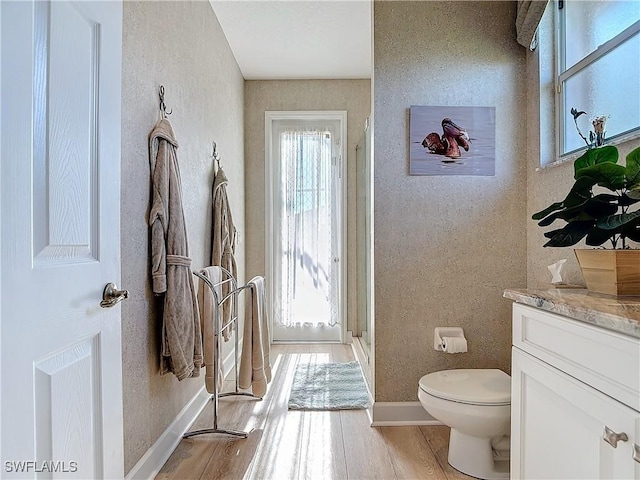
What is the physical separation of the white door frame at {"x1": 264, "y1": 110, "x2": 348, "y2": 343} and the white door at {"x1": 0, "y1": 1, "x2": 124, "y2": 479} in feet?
9.84

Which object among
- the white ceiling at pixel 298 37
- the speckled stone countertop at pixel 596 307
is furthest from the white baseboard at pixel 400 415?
the white ceiling at pixel 298 37

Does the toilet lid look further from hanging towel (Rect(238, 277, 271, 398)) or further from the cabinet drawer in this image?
hanging towel (Rect(238, 277, 271, 398))

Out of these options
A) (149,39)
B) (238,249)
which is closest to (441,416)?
(149,39)

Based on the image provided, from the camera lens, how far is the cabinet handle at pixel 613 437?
0.96 metres

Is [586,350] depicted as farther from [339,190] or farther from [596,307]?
[339,190]

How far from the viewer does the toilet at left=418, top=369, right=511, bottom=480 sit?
1820mm

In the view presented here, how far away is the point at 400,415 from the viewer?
244 cm

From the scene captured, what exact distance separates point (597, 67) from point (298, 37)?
218cm

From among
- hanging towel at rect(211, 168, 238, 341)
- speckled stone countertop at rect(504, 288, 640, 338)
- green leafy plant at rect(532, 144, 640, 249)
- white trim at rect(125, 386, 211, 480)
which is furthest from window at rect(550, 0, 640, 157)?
white trim at rect(125, 386, 211, 480)

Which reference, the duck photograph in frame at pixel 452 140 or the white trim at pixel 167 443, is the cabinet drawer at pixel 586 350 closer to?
the duck photograph in frame at pixel 452 140

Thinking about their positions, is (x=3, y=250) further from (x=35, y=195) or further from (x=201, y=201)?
(x=201, y=201)

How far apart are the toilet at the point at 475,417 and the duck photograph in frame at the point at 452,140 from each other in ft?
3.73

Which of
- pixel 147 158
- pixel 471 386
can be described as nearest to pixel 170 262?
pixel 147 158

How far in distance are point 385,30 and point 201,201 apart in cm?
150
